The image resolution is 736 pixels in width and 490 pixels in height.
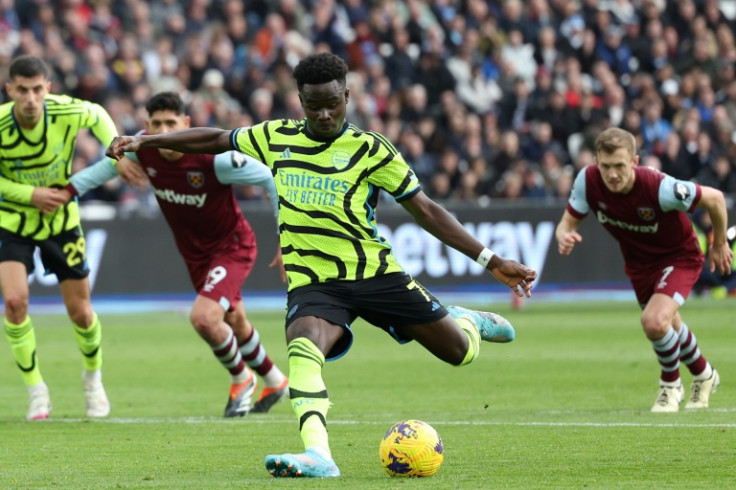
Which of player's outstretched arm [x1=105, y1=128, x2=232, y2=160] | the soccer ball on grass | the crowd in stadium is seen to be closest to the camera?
the soccer ball on grass

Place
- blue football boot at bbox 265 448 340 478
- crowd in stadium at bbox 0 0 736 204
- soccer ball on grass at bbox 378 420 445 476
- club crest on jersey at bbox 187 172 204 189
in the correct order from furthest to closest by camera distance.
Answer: crowd in stadium at bbox 0 0 736 204 < club crest on jersey at bbox 187 172 204 189 < soccer ball on grass at bbox 378 420 445 476 < blue football boot at bbox 265 448 340 478

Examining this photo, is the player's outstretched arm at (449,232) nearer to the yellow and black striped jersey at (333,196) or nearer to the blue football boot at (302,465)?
the yellow and black striped jersey at (333,196)

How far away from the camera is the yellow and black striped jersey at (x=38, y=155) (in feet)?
34.1

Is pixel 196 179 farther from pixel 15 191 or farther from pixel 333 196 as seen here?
pixel 333 196

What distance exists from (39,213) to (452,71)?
15940mm

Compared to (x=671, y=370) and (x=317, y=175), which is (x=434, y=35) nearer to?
(x=671, y=370)

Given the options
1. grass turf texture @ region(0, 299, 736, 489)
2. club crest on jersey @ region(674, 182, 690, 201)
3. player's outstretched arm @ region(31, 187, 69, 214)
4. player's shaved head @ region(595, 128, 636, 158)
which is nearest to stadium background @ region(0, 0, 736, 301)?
grass turf texture @ region(0, 299, 736, 489)

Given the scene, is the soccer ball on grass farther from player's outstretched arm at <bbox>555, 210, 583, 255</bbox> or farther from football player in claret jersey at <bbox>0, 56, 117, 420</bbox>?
football player in claret jersey at <bbox>0, 56, 117, 420</bbox>

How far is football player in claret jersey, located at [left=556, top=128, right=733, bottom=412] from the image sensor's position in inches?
405

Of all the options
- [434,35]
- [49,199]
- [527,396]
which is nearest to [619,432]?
[527,396]

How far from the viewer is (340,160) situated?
7.20 metres

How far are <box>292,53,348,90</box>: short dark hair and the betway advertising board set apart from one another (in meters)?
13.7

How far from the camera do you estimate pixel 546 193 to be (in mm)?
23750

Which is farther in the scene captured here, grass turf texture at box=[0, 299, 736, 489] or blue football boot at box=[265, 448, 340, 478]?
grass turf texture at box=[0, 299, 736, 489]
